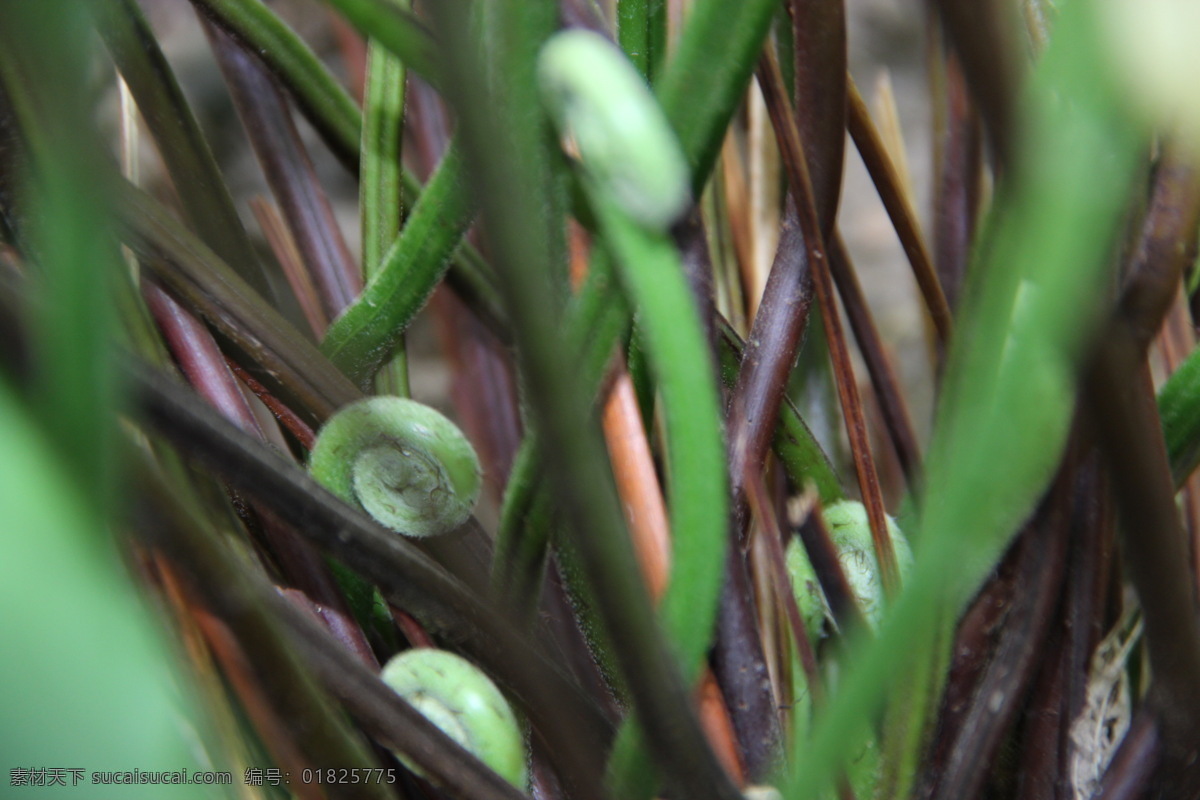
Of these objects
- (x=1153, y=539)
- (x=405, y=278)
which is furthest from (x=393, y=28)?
(x=1153, y=539)

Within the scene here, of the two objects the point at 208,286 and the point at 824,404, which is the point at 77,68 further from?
the point at 824,404

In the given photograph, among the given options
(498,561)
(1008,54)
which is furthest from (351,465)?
(1008,54)

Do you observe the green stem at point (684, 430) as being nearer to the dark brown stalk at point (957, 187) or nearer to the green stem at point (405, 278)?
the green stem at point (405, 278)

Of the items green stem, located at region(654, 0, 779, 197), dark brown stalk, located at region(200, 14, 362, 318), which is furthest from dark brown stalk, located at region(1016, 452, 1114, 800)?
dark brown stalk, located at region(200, 14, 362, 318)

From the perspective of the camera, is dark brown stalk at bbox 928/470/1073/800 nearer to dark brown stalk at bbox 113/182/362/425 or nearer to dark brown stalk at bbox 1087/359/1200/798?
dark brown stalk at bbox 1087/359/1200/798

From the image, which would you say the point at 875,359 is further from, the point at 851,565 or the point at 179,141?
the point at 179,141

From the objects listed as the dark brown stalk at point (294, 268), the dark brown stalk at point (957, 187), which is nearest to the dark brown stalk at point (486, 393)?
the dark brown stalk at point (294, 268)
